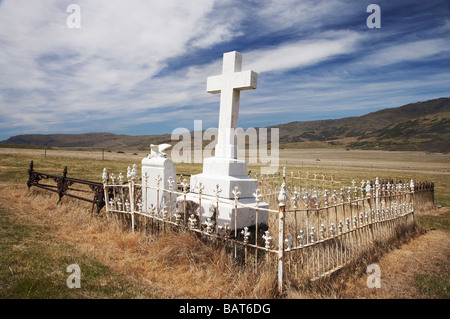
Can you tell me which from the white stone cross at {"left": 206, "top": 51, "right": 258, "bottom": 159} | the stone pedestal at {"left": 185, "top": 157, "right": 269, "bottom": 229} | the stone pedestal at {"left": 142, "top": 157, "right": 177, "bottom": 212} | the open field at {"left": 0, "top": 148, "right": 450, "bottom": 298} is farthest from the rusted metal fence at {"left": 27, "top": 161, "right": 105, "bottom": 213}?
the white stone cross at {"left": 206, "top": 51, "right": 258, "bottom": 159}

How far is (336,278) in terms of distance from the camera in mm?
4328

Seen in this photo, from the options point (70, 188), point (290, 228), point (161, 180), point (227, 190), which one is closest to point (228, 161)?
point (227, 190)

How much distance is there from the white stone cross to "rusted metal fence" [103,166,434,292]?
1.09m

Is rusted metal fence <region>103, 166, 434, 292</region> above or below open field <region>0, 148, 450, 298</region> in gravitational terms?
above

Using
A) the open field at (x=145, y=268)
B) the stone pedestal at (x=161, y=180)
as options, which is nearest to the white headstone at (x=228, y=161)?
the stone pedestal at (x=161, y=180)

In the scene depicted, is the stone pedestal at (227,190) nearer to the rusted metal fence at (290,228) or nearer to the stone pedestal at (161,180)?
the rusted metal fence at (290,228)

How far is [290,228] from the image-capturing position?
241 inches

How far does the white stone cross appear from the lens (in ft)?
18.0

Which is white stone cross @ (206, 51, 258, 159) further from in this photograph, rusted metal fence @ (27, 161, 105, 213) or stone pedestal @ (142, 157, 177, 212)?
rusted metal fence @ (27, 161, 105, 213)

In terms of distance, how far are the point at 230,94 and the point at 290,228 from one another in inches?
127

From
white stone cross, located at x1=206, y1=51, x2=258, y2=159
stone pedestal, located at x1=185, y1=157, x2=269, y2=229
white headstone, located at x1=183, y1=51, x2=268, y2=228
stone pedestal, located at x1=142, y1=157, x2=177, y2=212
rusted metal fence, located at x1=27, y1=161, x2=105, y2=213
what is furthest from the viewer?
rusted metal fence, located at x1=27, y1=161, x2=105, y2=213

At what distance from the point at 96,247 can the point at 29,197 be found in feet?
19.5

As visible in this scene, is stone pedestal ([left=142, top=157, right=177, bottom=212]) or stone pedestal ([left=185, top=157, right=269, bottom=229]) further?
stone pedestal ([left=142, top=157, right=177, bottom=212])
